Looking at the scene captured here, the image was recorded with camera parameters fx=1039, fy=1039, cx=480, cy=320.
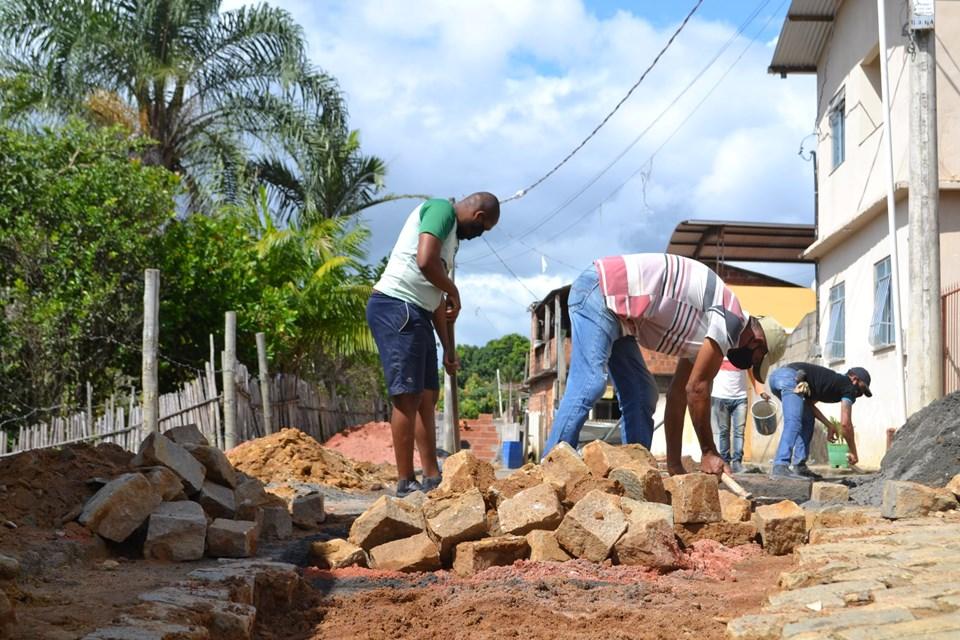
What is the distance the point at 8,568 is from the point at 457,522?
1.72 meters

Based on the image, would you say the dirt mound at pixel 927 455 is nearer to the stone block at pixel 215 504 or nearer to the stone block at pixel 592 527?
the stone block at pixel 592 527

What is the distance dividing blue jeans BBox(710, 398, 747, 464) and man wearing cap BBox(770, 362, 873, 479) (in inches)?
21.2

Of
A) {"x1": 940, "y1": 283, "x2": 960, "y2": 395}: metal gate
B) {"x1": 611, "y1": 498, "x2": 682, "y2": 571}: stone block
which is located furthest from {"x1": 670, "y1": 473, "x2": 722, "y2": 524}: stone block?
{"x1": 940, "y1": 283, "x2": 960, "y2": 395}: metal gate

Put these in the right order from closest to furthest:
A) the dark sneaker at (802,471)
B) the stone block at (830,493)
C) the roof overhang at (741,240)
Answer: the stone block at (830,493) → the dark sneaker at (802,471) → the roof overhang at (741,240)

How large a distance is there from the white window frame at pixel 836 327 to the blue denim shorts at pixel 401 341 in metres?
10.4

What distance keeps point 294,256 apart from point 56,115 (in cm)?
465

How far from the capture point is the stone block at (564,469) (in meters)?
4.54

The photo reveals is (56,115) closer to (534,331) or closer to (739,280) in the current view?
(739,280)

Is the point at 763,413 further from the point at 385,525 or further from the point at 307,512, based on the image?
the point at 385,525

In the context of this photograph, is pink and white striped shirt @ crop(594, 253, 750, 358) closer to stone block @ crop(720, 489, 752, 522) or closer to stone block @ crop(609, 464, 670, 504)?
stone block @ crop(720, 489, 752, 522)

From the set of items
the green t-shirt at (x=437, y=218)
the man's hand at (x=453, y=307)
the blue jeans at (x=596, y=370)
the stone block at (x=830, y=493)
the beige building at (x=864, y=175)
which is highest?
the beige building at (x=864, y=175)

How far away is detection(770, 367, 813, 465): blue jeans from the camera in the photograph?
850cm

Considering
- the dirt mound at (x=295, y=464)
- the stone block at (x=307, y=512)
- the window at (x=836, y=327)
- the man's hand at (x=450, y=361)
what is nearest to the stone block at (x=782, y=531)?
the man's hand at (x=450, y=361)

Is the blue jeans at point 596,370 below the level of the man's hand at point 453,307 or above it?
below
